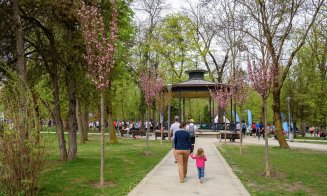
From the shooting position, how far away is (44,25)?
15328 mm

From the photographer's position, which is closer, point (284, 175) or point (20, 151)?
point (20, 151)

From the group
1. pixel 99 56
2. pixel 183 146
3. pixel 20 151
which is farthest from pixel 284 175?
pixel 20 151

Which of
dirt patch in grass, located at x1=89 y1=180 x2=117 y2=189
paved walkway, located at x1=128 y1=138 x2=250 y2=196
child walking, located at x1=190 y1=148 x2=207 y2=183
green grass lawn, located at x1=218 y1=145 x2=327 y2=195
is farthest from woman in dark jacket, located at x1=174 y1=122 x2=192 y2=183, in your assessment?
dirt patch in grass, located at x1=89 y1=180 x2=117 y2=189

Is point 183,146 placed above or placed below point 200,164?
above

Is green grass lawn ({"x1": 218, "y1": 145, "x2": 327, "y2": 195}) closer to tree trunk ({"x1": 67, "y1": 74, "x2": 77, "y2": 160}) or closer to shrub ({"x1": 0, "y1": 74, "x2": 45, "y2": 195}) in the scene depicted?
shrub ({"x1": 0, "y1": 74, "x2": 45, "y2": 195})

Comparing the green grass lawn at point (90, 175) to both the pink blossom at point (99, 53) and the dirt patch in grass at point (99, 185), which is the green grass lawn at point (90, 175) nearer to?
the dirt patch in grass at point (99, 185)

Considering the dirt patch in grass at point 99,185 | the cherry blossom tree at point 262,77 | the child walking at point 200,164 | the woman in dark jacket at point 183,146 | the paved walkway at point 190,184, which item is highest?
the cherry blossom tree at point 262,77

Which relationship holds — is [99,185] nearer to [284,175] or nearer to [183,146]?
[183,146]

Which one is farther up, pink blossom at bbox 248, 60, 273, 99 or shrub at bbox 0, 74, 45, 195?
pink blossom at bbox 248, 60, 273, 99

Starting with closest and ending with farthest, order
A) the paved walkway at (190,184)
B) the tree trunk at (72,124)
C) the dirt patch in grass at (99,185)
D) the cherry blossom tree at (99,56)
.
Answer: the paved walkway at (190,184)
the dirt patch in grass at (99,185)
the cherry blossom tree at (99,56)
the tree trunk at (72,124)

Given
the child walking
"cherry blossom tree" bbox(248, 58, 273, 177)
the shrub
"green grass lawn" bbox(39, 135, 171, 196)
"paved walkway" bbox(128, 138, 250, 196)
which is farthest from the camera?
"cherry blossom tree" bbox(248, 58, 273, 177)

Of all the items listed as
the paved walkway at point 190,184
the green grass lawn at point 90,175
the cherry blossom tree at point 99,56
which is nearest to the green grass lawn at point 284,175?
the paved walkway at point 190,184

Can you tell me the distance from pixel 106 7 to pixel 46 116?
7.14 meters

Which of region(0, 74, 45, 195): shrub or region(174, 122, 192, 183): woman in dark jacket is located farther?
region(174, 122, 192, 183): woman in dark jacket
